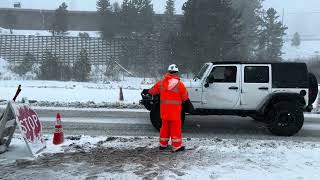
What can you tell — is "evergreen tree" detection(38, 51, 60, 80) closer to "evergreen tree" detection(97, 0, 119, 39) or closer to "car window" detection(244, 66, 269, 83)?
"evergreen tree" detection(97, 0, 119, 39)

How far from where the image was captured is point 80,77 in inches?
1453

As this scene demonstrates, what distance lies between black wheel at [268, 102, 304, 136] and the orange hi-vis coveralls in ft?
10.6

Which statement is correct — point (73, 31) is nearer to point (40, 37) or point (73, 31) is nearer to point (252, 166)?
point (40, 37)

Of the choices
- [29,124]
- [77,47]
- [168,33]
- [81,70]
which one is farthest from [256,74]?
[77,47]

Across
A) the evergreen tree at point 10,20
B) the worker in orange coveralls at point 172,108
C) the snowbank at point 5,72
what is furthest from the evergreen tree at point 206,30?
the worker in orange coveralls at point 172,108

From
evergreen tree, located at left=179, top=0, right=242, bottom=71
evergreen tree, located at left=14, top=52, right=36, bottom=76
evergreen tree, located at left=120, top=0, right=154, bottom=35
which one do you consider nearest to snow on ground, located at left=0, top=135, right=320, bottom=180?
evergreen tree, located at left=179, top=0, right=242, bottom=71

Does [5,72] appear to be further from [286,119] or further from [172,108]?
[172,108]

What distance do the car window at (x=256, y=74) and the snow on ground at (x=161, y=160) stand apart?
1.99 metres

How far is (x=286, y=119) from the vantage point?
1105 centimetres

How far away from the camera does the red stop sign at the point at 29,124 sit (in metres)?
8.36

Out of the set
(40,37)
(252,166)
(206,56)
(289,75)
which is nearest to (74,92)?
(289,75)

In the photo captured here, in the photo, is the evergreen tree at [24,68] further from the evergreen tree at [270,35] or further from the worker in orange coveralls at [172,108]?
the worker in orange coveralls at [172,108]

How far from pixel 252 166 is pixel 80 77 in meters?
30.4

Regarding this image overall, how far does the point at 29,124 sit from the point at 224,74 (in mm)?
5026
